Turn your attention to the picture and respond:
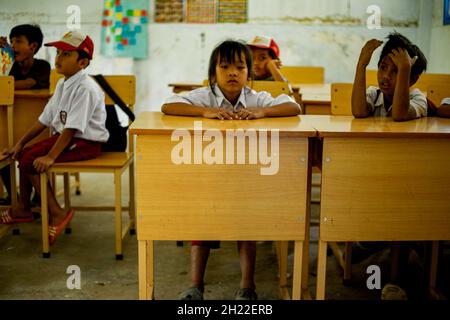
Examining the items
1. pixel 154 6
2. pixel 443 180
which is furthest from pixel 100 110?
pixel 154 6

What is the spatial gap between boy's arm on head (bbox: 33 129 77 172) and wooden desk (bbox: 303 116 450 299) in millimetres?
1360

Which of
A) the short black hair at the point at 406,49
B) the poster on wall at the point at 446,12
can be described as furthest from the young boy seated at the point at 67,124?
the poster on wall at the point at 446,12

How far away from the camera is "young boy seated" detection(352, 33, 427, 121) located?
1.97 meters

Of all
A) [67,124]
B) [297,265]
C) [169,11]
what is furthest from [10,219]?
[169,11]

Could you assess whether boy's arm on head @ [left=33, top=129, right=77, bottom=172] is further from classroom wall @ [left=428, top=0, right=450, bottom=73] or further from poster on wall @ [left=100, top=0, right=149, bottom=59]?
classroom wall @ [left=428, top=0, right=450, bottom=73]

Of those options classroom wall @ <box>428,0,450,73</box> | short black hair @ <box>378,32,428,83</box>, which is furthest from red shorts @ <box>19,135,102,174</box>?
classroom wall @ <box>428,0,450,73</box>

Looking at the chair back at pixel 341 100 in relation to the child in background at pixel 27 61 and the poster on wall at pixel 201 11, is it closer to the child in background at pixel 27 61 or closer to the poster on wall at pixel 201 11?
the child in background at pixel 27 61

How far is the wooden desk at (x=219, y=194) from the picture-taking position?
1.71m

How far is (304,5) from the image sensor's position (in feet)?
18.4

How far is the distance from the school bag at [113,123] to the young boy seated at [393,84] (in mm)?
1302

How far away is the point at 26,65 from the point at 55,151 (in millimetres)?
917

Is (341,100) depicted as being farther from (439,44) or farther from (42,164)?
(439,44)

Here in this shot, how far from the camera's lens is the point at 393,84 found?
6.84 ft
